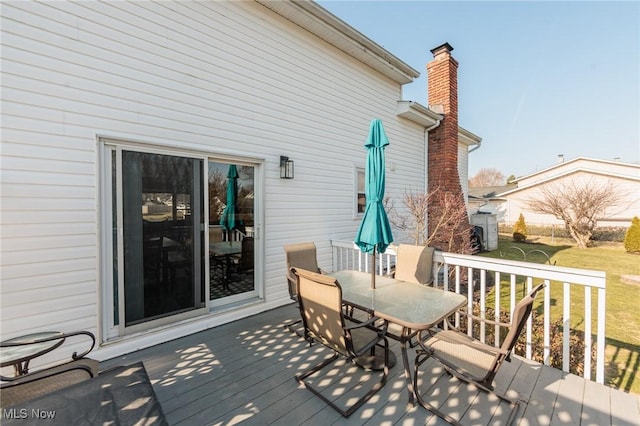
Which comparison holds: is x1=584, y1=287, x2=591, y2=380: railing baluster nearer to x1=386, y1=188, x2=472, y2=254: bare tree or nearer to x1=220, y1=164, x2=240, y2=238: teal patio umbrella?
x1=386, y1=188, x2=472, y2=254: bare tree

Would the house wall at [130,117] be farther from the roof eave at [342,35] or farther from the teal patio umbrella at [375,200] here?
the teal patio umbrella at [375,200]

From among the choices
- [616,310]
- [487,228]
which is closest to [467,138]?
[487,228]

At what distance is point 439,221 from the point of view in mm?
6766

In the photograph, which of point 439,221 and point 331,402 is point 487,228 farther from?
point 331,402

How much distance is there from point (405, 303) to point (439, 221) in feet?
15.2

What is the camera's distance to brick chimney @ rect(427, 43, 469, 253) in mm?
7980

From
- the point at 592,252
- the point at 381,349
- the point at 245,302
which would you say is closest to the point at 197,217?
the point at 245,302

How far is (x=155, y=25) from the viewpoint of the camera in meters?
3.48

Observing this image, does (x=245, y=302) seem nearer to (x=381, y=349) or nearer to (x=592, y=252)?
(x=381, y=349)

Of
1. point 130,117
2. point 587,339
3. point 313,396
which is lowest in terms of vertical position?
point 313,396

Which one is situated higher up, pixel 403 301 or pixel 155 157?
pixel 155 157

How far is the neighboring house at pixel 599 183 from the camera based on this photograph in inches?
675

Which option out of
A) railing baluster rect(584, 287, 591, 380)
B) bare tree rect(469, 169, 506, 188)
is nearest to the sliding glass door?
railing baluster rect(584, 287, 591, 380)

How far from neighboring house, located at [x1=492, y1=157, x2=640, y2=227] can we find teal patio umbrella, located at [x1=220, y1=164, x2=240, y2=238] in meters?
21.2
